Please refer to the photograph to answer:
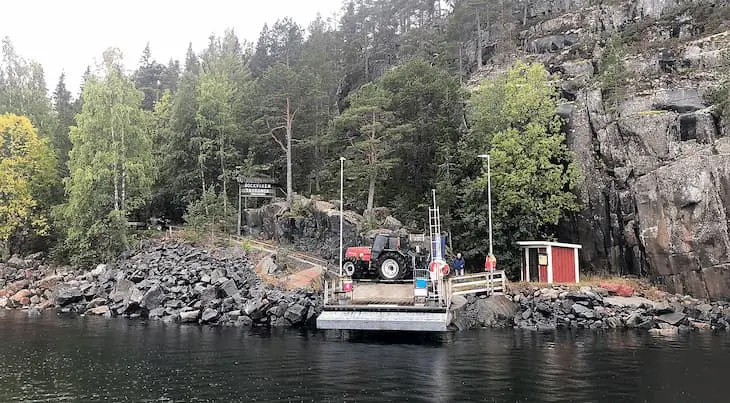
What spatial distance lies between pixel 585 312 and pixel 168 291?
20075mm

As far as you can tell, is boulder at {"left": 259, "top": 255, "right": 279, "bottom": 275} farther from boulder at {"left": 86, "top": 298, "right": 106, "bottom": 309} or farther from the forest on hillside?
boulder at {"left": 86, "top": 298, "right": 106, "bottom": 309}

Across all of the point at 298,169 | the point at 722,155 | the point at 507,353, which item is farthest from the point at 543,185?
the point at 298,169

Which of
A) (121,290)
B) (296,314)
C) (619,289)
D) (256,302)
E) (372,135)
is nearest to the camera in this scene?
(296,314)

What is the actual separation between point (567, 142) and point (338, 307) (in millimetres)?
19806

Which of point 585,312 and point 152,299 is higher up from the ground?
point 152,299

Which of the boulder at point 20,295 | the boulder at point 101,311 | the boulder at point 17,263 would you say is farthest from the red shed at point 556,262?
the boulder at point 17,263

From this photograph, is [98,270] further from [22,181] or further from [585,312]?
[585,312]

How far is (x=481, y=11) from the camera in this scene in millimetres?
59750

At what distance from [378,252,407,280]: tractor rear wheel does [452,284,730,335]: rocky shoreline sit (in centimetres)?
316

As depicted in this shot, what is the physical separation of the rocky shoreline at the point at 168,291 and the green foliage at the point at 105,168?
2.09 m

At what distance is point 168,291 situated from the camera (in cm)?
2761

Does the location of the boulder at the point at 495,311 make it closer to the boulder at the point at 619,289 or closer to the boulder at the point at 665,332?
the boulder at the point at 619,289

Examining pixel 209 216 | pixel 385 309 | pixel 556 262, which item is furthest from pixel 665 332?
pixel 209 216

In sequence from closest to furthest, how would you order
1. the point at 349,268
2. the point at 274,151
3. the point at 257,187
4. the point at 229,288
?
the point at 349,268
the point at 229,288
the point at 257,187
the point at 274,151
